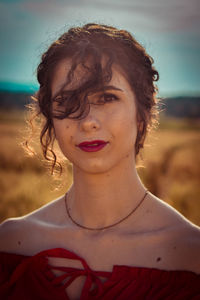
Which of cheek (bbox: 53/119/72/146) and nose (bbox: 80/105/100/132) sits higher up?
nose (bbox: 80/105/100/132)

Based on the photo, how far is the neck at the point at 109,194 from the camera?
7.38 ft

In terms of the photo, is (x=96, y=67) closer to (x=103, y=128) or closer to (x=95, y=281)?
(x=103, y=128)

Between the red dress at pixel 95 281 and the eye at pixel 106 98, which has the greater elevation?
the eye at pixel 106 98

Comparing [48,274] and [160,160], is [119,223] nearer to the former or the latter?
[48,274]

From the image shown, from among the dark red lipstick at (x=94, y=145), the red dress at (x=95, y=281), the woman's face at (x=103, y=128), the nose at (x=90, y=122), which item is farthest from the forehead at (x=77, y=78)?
the red dress at (x=95, y=281)

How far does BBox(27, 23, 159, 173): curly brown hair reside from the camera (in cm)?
212

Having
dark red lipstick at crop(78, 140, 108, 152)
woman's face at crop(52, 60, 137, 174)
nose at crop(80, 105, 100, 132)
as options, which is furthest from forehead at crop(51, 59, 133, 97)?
dark red lipstick at crop(78, 140, 108, 152)

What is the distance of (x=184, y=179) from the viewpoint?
945cm

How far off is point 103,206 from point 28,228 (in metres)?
0.63

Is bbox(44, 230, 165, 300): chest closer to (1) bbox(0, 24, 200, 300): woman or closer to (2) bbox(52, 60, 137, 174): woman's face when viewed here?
(1) bbox(0, 24, 200, 300): woman

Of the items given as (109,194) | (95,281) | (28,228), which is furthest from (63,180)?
(95,281)

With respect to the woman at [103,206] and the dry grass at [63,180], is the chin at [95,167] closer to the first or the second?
the woman at [103,206]

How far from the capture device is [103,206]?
7.47ft

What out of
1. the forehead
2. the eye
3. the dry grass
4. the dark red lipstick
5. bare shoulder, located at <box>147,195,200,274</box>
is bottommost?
the dry grass
